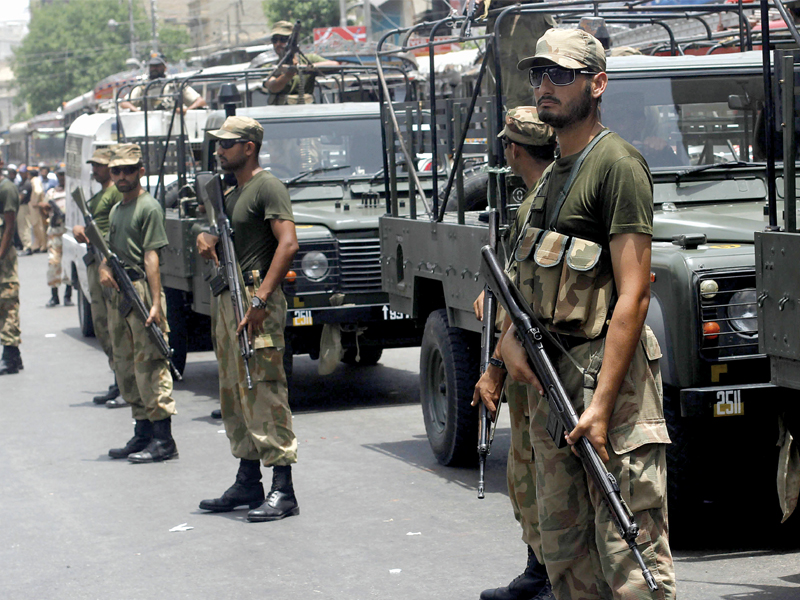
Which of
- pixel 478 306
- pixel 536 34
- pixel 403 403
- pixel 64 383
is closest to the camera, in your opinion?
pixel 478 306

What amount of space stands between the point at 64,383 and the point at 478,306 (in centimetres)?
726

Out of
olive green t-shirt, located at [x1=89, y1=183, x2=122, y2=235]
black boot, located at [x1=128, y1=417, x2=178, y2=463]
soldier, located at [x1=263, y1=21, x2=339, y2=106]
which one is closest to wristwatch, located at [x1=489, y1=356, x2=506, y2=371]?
black boot, located at [x1=128, y1=417, x2=178, y2=463]

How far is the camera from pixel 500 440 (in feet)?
26.3

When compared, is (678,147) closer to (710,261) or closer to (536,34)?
(536,34)

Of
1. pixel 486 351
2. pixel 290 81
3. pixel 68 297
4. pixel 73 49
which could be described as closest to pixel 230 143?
pixel 486 351

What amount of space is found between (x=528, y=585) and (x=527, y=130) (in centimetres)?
171

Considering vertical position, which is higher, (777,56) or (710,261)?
(777,56)

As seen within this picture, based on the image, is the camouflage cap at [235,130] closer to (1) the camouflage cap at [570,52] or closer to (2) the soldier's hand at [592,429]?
(1) the camouflage cap at [570,52]

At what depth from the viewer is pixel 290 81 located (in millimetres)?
11406

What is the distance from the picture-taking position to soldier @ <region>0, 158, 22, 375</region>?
1167 cm

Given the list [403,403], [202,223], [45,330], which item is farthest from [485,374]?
[45,330]

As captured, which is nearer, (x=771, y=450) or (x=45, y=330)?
(x=771, y=450)

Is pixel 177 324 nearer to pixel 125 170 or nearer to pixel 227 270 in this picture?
pixel 125 170

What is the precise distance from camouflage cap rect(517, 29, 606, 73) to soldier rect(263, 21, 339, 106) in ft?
25.5
